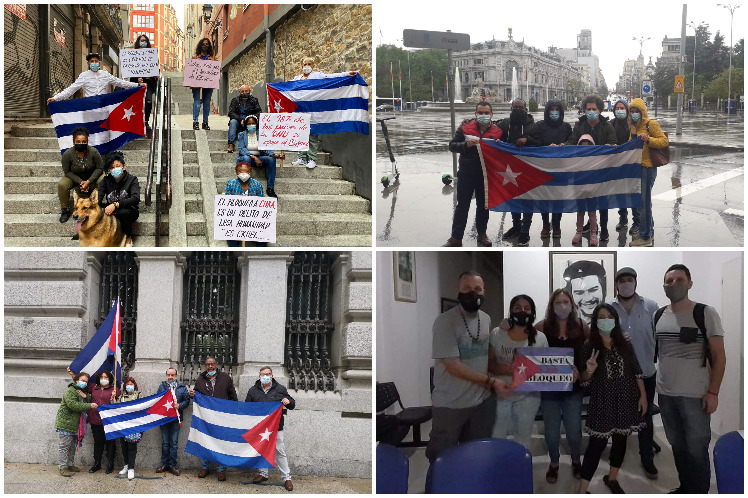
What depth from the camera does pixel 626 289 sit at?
5.70 metres

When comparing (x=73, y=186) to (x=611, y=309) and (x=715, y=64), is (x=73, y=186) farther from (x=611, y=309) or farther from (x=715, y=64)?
(x=715, y=64)

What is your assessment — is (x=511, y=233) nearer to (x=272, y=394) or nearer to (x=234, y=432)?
(x=272, y=394)

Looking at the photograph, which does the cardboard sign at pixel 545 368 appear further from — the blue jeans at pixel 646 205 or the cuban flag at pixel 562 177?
the blue jeans at pixel 646 205

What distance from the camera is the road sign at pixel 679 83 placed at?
6.93 metres

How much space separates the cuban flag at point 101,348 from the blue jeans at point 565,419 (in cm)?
434

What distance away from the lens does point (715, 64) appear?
7188mm

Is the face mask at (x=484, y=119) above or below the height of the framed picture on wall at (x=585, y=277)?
above

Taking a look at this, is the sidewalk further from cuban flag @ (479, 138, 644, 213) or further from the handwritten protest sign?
the handwritten protest sign

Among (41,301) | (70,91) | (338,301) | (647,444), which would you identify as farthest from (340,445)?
(70,91)

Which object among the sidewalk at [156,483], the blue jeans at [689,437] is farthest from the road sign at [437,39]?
the sidewalk at [156,483]

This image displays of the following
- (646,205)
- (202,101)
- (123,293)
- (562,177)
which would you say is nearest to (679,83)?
(646,205)

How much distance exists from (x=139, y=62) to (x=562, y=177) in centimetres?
604

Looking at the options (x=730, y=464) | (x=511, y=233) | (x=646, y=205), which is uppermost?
(x=646, y=205)

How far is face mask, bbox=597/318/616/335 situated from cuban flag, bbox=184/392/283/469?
3240 mm
